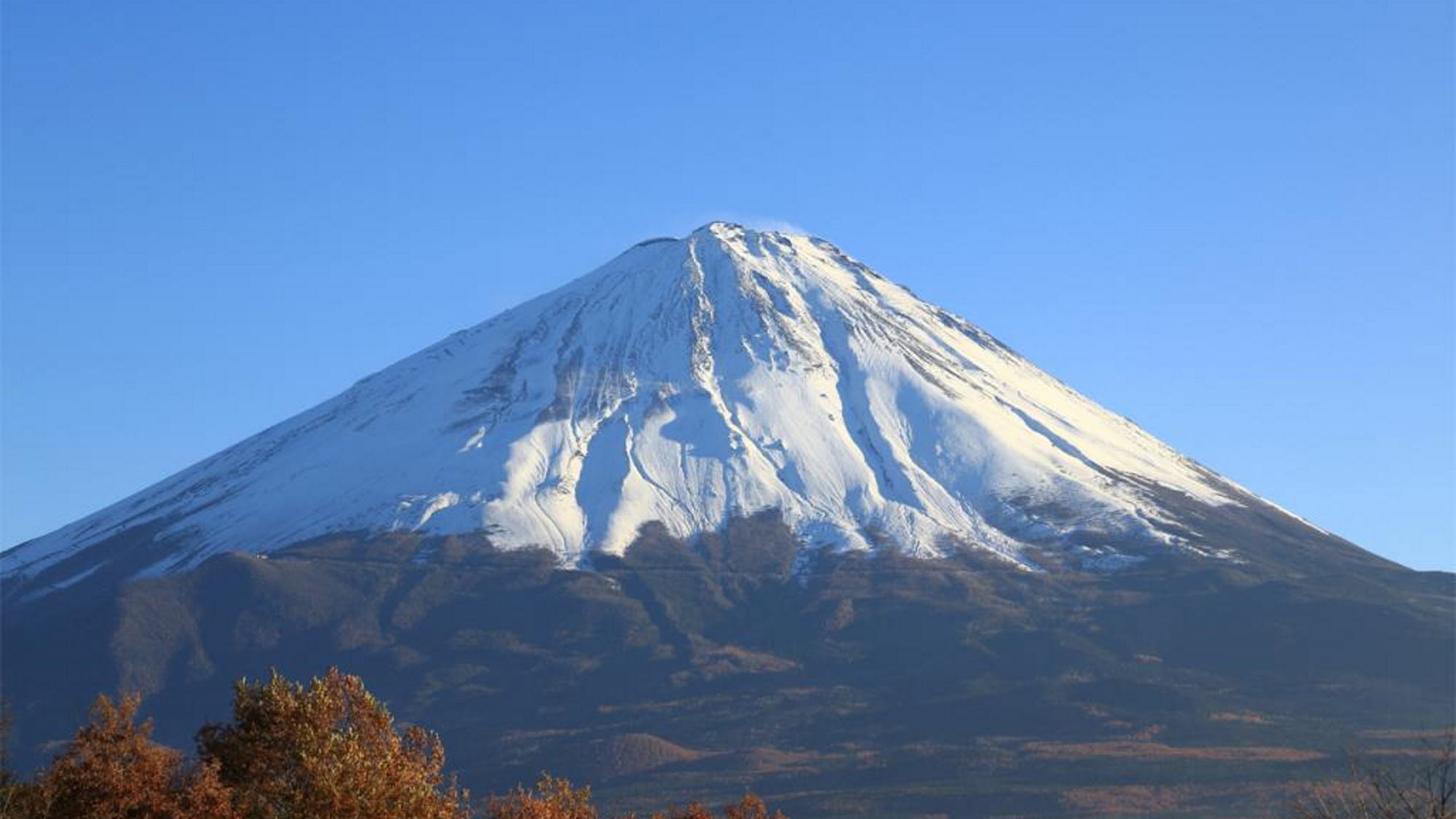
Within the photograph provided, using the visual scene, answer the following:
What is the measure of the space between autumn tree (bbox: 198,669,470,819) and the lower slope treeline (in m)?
63.3

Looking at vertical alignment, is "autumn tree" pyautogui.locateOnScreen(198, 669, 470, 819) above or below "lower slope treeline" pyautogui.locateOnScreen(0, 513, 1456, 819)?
above

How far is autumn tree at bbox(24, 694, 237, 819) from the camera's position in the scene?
83.5 feet

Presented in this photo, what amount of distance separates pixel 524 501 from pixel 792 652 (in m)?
29.8

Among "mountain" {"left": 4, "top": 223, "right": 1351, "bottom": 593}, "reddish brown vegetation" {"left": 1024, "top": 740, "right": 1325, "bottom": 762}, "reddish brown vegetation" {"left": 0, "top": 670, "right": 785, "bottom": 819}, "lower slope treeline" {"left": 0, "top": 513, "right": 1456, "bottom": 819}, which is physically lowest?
"reddish brown vegetation" {"left": 1024, "top": 740, "right": 1325, "bottom": 762}

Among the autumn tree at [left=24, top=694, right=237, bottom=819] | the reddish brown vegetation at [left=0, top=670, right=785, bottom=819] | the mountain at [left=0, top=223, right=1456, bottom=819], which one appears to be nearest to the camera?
the reddish brown vegetation at [left=0, top=670, right=785, bottom=819]

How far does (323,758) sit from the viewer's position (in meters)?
25.1

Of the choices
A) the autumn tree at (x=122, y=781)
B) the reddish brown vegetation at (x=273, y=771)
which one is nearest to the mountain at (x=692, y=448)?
the reddish brown vegetation at (x=273, y=771)

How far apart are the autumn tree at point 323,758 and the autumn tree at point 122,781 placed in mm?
577

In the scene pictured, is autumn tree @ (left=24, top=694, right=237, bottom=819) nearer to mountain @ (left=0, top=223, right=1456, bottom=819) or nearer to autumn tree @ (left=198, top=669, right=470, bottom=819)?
autumn tree @ (left=198, top=669, right=470, bottom=819)

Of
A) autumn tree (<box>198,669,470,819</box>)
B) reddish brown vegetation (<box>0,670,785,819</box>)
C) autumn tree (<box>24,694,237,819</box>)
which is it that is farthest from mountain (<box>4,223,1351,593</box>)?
autumn tree (<box>24,694,237,819</box>)

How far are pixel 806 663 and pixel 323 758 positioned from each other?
316 ft

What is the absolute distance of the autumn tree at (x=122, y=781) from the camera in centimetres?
2545

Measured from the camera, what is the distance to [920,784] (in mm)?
97062

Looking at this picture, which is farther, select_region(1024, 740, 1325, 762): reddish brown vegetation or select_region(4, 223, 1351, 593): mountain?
select_region(4, 223, 1351, 593): mountain
